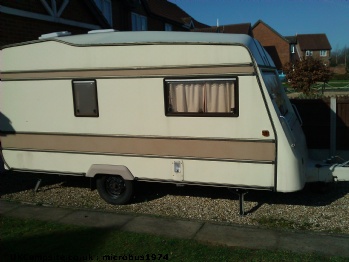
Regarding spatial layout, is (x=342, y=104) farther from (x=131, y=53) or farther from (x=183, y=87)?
(x=131, y=53)

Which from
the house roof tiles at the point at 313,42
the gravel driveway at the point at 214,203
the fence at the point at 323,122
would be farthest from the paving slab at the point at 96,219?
the house roof tiles at the point at 313,42

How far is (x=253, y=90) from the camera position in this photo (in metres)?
5.52

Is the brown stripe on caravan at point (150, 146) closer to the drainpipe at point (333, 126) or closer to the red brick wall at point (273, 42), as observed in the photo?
the drainpipe at point (333, 126)

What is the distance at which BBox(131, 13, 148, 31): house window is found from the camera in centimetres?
2112

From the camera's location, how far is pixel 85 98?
6.53 meters

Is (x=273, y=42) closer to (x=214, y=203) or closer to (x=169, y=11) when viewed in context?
(x=169, y=11)

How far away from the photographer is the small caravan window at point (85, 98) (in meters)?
6.46

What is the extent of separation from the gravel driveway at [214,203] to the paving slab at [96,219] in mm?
327

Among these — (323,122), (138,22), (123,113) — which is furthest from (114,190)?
(138,22)

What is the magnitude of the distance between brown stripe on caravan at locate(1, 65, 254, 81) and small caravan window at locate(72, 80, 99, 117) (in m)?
0.14

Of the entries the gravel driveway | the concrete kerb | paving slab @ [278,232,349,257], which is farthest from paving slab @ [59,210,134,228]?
paving slab @ [278,232,349,257]

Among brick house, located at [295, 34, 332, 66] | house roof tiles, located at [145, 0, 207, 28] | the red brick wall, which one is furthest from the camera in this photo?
brick house, located at [295, 34, 332, 66]

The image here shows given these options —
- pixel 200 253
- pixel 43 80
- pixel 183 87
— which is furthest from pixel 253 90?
pixel 43 80

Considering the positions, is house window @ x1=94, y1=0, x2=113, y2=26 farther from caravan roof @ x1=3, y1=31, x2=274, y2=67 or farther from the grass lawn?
the grass lawn
